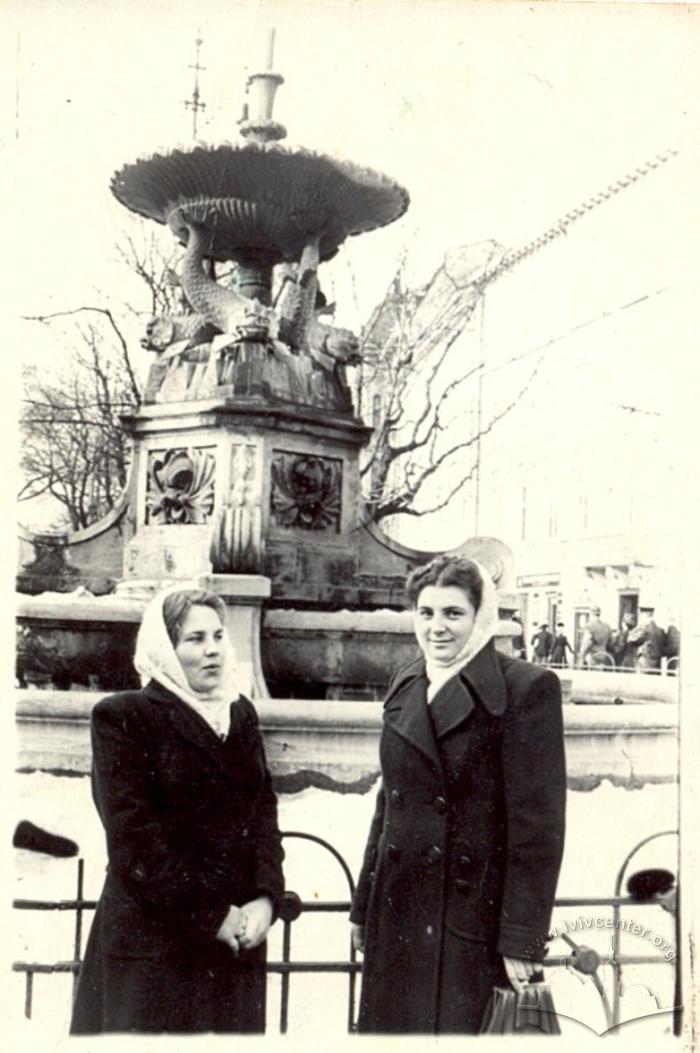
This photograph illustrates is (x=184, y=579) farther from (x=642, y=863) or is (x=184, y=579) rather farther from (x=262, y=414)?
(x=642, y=863)

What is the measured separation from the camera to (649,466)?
16.2 feet

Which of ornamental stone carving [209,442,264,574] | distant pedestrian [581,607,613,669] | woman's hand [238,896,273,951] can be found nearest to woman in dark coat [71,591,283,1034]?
woman's hand [238,896,273,951]

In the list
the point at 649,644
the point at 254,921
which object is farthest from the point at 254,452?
the point at 254,921

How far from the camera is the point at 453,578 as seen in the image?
3.22 m

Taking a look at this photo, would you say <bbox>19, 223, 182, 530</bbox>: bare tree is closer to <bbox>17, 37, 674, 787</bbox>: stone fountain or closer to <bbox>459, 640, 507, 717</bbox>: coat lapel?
<bbox>17, 37, 674, 787</bbox>: stone fountain

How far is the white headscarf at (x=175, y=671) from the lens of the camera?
3123 mm

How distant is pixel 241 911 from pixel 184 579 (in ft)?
7.95

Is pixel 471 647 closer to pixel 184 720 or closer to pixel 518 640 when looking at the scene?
pixel 184 720

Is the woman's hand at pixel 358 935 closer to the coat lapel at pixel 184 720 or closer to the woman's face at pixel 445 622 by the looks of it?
the coat lapel at pixel 184 720

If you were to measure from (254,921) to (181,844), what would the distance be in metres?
0.31

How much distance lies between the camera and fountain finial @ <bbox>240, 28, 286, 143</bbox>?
13.5 ft

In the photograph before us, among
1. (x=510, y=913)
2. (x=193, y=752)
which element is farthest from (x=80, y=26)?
(x=510, y=913)

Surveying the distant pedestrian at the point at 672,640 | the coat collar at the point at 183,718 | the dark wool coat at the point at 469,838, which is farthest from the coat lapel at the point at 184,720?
the distant pedestrian at the point at 672,640

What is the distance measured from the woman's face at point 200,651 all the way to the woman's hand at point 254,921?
63cm
